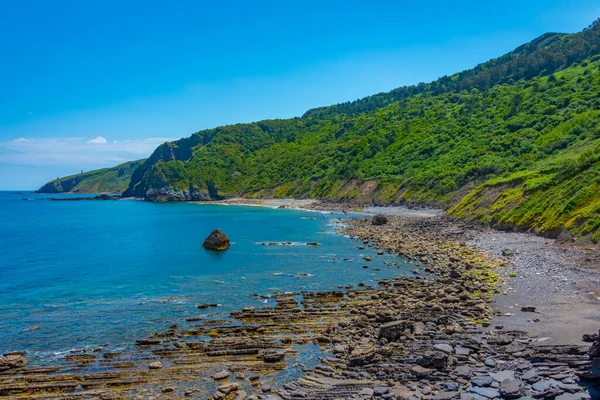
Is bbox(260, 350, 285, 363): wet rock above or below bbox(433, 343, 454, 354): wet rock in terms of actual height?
below

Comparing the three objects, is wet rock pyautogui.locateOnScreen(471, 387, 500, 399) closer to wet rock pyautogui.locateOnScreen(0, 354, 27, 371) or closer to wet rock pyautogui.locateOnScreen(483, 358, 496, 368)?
wet rock pyautogui.locateOnScreen(483, 358, 496, 368)

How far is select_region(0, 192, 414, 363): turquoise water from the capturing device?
2781 cm

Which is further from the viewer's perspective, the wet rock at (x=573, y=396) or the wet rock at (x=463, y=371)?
the wet rock at (x=463, y=371)

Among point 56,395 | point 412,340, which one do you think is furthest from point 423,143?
point 56,395

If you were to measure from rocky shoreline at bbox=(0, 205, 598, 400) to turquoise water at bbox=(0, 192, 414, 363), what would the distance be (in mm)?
3060

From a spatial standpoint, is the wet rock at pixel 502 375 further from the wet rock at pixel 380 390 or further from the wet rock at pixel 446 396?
the wet rock at pixel 380 390

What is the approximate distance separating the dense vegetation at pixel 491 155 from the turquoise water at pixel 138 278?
72.4ft

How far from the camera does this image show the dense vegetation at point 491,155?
53625 mm

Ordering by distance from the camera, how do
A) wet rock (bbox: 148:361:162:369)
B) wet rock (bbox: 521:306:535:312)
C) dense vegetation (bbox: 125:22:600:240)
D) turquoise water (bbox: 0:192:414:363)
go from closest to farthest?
wet rock (bbox: 148:361:162:369) < wet rock (bbox: 521:306:535:312) < turquoise water (bbox: 0:192:414:363) < dense vegetation (bbox: 125:22:600:240)

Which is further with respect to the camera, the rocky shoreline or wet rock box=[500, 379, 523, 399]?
the rocky shoreline

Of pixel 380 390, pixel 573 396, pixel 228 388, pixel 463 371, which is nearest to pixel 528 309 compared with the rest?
pixel 463 371

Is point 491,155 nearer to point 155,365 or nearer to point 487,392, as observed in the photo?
point 487,392

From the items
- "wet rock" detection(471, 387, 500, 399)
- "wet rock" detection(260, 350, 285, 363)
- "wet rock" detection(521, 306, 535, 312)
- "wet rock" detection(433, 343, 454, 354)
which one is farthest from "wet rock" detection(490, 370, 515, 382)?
"wet rock" detection(260, 350, 285, 363)

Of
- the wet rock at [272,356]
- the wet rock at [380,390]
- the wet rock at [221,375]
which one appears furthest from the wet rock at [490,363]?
the wet rock at [221,375]
